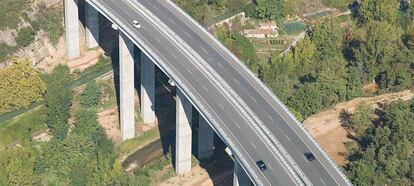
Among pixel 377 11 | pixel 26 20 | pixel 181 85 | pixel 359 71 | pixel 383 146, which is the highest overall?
pixel 181 85

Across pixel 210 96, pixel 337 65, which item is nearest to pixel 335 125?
pixel 337 65

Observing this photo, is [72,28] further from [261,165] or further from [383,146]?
[383,146]

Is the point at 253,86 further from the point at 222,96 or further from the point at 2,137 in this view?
the point at 2,137

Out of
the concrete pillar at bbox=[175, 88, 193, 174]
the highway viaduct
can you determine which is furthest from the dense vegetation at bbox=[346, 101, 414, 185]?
the concrete pillar at bbox=[175, 88, 193, 174]

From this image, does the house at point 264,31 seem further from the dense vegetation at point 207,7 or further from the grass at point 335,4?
the grass at point 335,4

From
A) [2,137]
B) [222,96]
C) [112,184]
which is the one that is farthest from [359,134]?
[2,137]

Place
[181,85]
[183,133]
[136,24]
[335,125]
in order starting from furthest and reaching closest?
[335,125] → [136,24] → [183,133] → [181,85]
